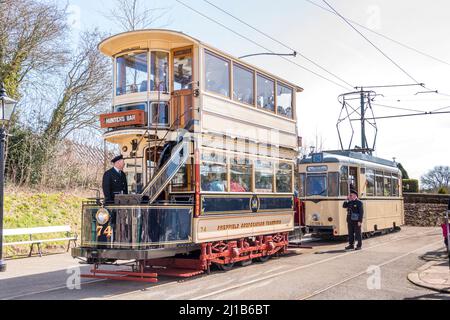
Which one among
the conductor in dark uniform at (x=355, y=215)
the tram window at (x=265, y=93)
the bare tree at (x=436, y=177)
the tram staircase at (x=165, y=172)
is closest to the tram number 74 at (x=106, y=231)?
the tram staircase at (x=165, y=172)

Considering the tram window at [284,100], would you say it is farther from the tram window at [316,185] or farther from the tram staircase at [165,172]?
the tram staircase at [165,172]

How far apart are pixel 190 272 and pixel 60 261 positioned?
5013 mm

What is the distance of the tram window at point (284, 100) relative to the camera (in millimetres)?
A: 13640

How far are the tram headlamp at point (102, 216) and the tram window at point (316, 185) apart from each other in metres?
9.75

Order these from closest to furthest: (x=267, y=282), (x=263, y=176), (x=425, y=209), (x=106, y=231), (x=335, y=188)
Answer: (x=106, y=231) → (x=267, y=282) → (x=263, y=176) → (x=335, y=188) → (x=425, y=209)

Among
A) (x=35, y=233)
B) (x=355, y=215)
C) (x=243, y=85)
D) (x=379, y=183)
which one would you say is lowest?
(x=35, y=233)

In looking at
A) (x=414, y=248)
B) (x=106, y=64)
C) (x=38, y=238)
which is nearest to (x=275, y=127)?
(x=414, y=248)

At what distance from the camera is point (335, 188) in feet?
55.8

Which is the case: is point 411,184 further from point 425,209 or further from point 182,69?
point 182,69

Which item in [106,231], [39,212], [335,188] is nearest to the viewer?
[106,231]

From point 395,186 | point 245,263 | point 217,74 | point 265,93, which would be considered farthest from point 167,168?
point 395,186

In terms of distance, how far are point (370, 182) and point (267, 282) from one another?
1093 cm

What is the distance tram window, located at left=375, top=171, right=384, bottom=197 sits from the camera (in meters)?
19.9
